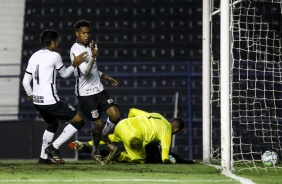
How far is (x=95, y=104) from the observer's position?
339 inches

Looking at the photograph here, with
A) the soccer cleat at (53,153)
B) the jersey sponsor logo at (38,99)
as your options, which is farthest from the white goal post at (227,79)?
the jersey sponsor logo at (38,99)

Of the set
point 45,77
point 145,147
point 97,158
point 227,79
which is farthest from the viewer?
point 145,147

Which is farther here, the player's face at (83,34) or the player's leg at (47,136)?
the player's leg at (47,136)

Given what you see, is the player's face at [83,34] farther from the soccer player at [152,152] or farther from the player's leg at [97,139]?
the soccer player at [152,152]

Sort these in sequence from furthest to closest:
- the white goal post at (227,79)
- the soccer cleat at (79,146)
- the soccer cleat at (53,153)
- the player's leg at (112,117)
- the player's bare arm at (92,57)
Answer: the soccer cleat at (79,146) < the player's leg at (112,117) < the soccer cleat at (53,153) < the player's bare arm at (92,57) < the white goal post at (227,79)

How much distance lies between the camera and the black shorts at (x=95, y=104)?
8.55 metres

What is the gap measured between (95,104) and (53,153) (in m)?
0.69

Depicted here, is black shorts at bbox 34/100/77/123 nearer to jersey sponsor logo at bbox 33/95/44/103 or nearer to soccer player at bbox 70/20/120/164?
jersey sponsor logo at bbox 33/95/44/103

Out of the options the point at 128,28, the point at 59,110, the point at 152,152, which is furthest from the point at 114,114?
the point at 128,28

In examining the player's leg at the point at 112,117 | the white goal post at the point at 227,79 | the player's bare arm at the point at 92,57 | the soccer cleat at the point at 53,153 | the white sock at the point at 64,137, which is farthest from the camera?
the player's leg at the point at 112,117

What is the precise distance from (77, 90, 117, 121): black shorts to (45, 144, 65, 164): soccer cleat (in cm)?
51

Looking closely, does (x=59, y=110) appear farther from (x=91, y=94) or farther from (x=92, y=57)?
(x=92, y=57)

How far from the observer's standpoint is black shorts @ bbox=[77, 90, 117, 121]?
8555 mm

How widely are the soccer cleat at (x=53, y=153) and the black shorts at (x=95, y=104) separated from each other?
509 mm
